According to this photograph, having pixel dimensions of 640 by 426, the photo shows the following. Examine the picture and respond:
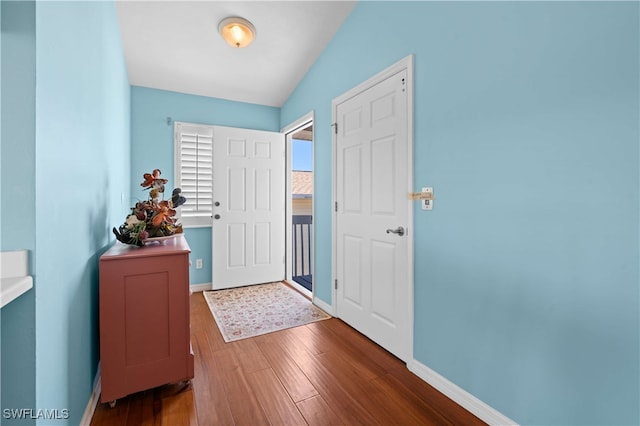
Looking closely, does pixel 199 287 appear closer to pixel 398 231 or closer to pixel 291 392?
pixel 291 392

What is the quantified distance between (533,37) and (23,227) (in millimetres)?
2091

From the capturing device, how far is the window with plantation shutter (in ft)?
11.4

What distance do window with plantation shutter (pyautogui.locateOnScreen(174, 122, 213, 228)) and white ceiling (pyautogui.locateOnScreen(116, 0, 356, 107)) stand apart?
1.70 ft

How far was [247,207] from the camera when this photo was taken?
12.0 feet

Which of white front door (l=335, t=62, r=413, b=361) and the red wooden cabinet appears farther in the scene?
white front door (l=335, t=62, r=413, b=361)

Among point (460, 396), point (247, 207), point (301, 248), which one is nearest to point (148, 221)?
point (247, 207)

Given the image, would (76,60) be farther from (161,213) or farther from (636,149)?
(636,149)

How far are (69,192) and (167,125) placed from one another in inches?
102

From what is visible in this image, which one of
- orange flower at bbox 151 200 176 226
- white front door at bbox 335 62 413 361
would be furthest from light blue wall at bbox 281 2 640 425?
orange flower at bbox 151 200 176 226

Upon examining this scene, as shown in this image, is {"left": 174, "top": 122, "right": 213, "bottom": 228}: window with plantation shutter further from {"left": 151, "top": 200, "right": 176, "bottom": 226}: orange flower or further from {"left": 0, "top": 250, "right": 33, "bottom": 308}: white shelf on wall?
{"left": 0, "top": 250, "right": 33, "bottom": 308}: white shelf on wall

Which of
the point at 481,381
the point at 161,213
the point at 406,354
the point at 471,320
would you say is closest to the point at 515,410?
the point at 481,381

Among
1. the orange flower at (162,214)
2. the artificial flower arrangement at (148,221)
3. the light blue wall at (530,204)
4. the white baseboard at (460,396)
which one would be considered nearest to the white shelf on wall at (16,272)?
the artificial flower arrangement at (148,221)

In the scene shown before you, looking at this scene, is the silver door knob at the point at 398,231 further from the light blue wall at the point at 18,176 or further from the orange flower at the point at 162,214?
the light blue wall at the point at 18,176

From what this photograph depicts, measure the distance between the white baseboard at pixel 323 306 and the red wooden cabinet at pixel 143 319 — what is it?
1.43 metres
